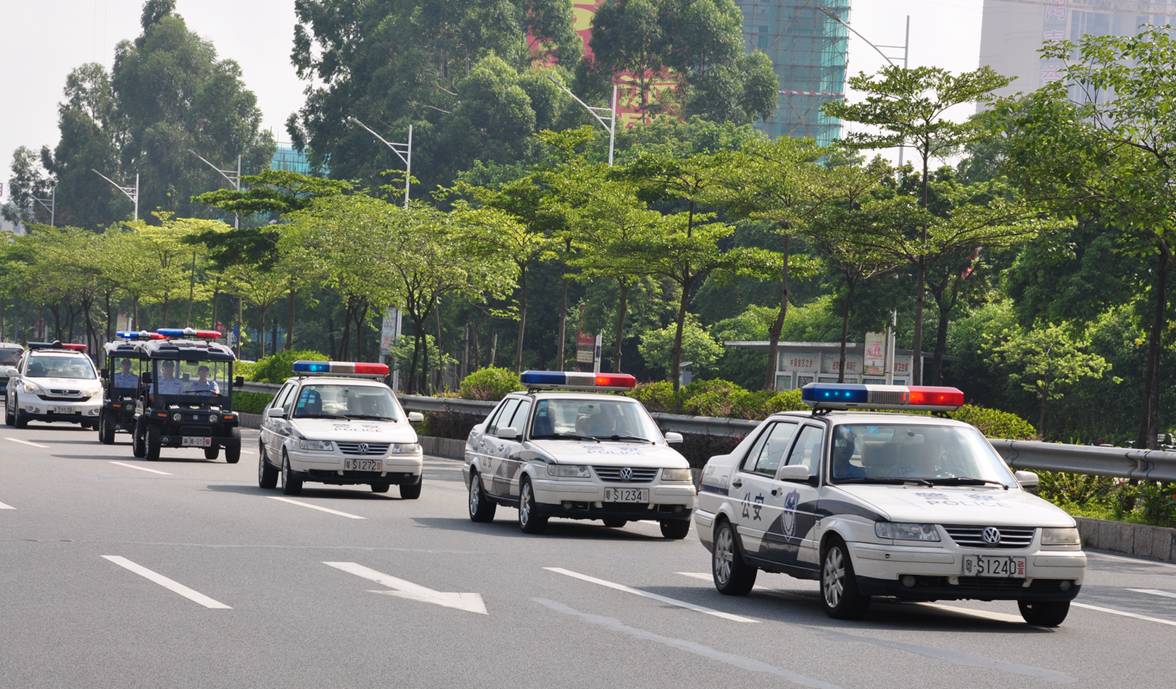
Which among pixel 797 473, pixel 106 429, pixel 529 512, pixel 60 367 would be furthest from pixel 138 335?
pixel 797 473

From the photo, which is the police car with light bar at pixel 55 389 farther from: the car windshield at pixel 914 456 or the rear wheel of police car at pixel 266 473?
the car windshield at pixel 914 456

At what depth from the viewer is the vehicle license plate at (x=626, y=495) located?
17.9 meters

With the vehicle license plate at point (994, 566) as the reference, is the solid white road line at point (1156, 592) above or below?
below

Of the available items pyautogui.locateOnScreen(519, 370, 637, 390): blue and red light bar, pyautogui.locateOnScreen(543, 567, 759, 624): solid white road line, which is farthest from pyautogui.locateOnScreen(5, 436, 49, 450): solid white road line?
pyautogui.locateOnScreen(543, 567, 759, 624): solid white road line

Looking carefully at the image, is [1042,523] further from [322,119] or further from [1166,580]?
[322,119]

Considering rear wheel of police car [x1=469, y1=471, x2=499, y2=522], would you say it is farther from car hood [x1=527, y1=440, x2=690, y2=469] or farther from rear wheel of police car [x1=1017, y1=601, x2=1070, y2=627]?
rear wheel of police car [x1=1017, y1=601, x2=1070, y2=627]

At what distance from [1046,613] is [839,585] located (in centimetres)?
136

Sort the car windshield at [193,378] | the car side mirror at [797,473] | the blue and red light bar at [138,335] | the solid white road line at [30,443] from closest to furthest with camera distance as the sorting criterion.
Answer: the car side mirror at [797,473] < the car windshield at [193,378] < the solid white road line at [30,443] < the blue and red light bar at [138,335]

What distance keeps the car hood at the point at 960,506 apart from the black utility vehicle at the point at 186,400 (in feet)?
65.9

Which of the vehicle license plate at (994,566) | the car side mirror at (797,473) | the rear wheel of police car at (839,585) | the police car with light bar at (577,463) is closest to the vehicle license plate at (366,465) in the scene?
the police car with light bar at (577,463)

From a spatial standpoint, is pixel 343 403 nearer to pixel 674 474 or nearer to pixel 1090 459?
pixel 674 474

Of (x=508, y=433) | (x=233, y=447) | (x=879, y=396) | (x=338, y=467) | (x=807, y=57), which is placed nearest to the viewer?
(x=879, y=396)

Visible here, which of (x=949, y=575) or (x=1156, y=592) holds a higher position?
(x=949, y=575)

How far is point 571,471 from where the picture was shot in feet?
58.9
